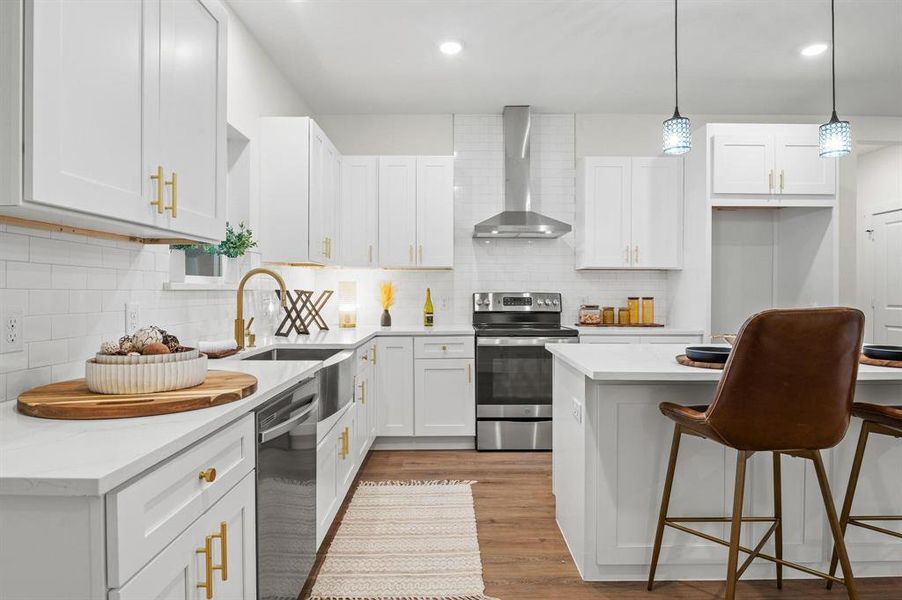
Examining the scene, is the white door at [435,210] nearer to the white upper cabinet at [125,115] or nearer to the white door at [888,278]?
the white upper cabinet at [125,115]

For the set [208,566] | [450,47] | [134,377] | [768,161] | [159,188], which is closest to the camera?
[208,566]

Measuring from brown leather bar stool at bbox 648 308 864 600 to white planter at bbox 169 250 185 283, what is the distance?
7.18ft

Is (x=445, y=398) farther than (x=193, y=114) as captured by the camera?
Yes

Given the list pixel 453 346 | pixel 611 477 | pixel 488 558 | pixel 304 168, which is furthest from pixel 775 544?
pixel 304 168

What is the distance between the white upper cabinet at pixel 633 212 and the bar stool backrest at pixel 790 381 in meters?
Answer: 2.84

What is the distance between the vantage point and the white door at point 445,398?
13.8 ft

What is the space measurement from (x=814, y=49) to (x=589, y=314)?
7.77 feet

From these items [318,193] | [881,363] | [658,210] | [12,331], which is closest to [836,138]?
[881,363]

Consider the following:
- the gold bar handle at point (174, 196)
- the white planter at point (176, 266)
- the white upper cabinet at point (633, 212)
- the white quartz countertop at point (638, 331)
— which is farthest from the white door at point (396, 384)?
the gold bar handle at point (174, 196)

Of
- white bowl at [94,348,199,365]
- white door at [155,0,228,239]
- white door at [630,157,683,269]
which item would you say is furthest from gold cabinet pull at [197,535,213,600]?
white door at [630,157,683,269]

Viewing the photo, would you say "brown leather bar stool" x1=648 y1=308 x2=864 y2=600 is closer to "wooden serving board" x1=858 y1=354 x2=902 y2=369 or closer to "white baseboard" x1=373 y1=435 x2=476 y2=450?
"wooden serving board" x1=858 y1=354 x2=902 y2=369

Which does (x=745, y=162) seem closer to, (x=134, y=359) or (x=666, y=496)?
(x=666, y=496)

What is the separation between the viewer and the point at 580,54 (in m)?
3.67

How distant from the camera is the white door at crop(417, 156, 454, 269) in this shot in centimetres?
448
